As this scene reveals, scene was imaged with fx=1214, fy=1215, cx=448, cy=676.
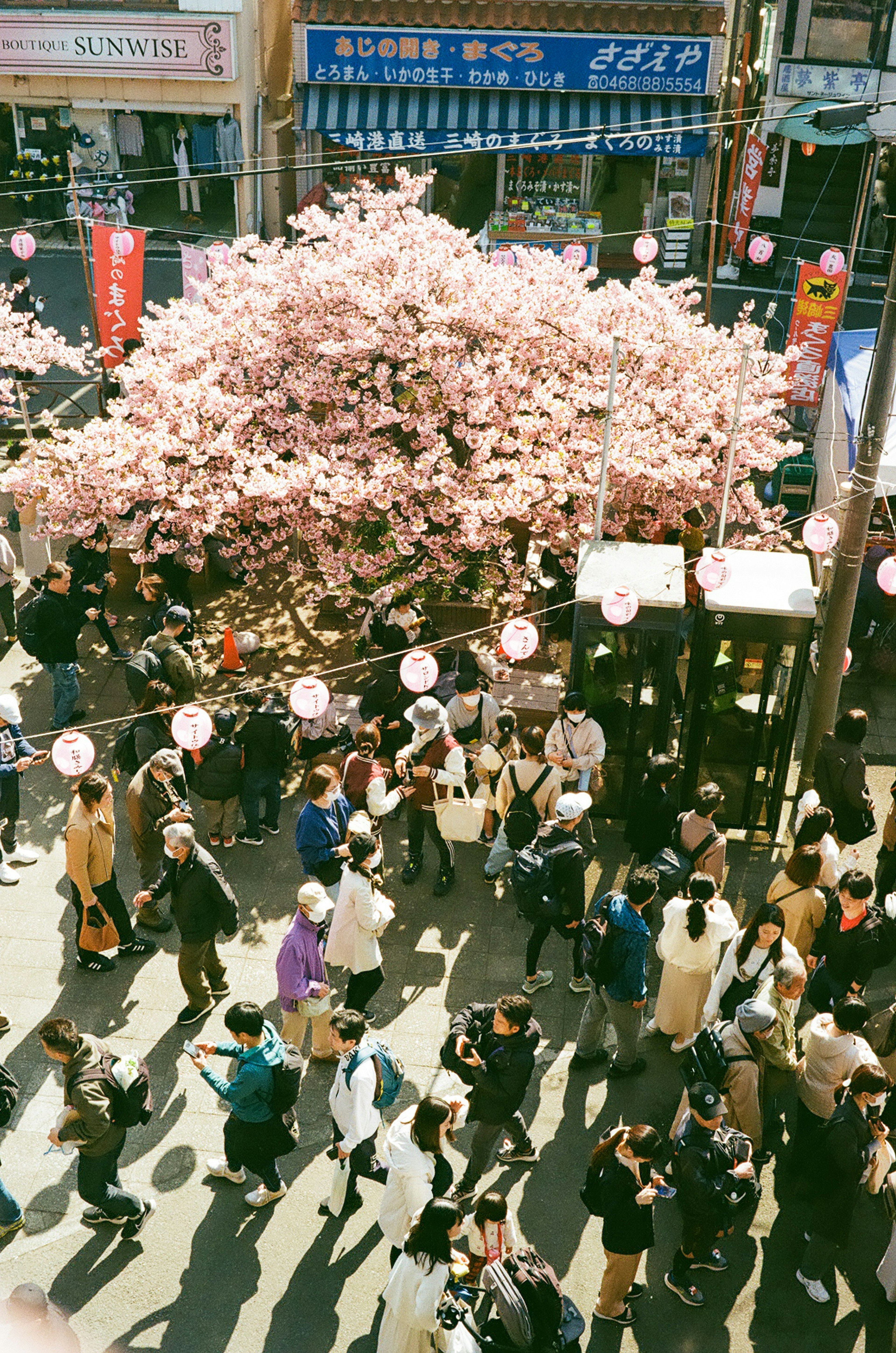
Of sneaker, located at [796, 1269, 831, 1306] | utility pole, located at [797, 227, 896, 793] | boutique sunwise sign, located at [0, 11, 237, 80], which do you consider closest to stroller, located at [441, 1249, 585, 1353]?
sneaker, located at [796, 1269, 831, 1306]

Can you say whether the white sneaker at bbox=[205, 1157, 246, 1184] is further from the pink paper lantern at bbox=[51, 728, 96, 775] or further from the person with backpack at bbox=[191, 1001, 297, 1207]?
the pink paper lantern at bbox=[51, 728, 96, 775]

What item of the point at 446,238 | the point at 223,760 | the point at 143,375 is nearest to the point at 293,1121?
the point at 223,760

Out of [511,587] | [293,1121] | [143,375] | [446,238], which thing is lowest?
[293,1121]

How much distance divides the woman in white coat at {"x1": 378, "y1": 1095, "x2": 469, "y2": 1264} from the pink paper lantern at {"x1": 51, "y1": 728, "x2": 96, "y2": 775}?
429 cm

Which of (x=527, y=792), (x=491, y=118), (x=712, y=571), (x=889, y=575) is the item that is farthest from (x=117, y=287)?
(x=491, y=118)

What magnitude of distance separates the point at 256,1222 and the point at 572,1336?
2.46 meters

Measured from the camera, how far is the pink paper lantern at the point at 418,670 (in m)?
10.2

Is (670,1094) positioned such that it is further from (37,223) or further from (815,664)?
(37,223)

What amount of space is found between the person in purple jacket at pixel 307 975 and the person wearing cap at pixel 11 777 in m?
3.21

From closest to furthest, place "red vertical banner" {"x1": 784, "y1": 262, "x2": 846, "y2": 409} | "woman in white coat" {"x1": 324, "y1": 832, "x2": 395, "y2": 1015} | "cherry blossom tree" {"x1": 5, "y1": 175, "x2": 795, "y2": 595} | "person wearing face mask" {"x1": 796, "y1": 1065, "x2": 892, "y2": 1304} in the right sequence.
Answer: "person wearing face mask" {"x1": 796, "y1": 1065, "x2": 892, "y2": 1304} → "woman in white coat" {"x1": 324, "y1": 832, "x2": 395, "y2": 1015} → "cherry blossom tree" {"x1": 5, "y1": 175, "x2": 795, "y2": 595} → "red vertical banner" {"x1": 784, "y1": 262, "x2": 846, "y2": 409}

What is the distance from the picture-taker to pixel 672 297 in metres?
15.7

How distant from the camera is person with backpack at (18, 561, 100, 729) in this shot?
469 inches

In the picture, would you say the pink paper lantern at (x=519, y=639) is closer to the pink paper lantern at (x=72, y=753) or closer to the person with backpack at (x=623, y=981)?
the person with backpack at (x=623, y=981)

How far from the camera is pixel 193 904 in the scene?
8.55 m
